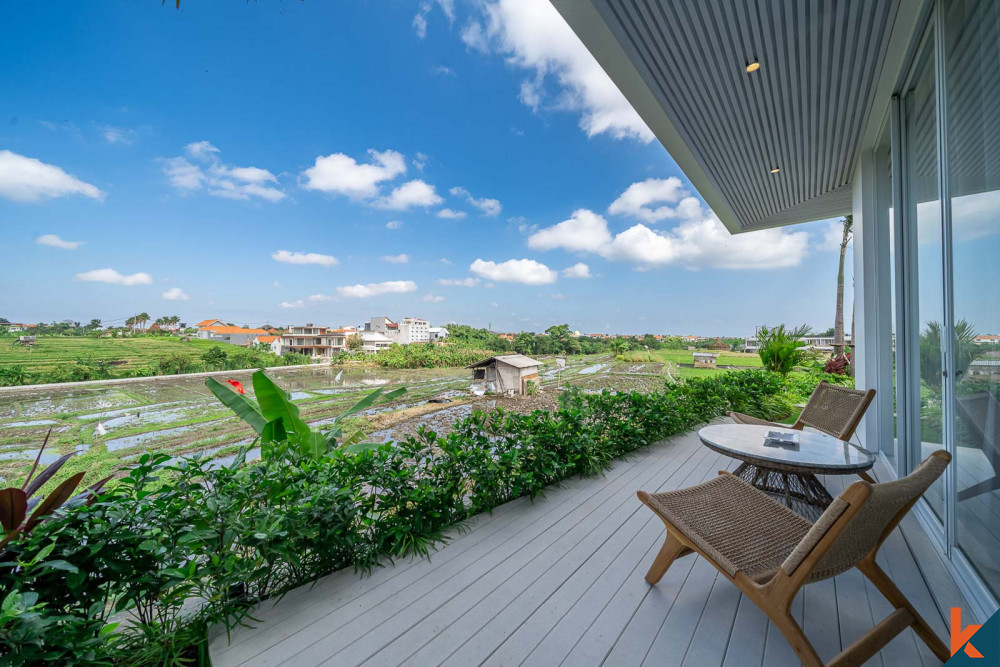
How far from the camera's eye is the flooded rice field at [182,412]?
10.3 ft

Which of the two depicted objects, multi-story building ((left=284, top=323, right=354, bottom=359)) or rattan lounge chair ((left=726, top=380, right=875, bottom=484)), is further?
multi-story building ((left=284, top=323, right=354, bottom=359))

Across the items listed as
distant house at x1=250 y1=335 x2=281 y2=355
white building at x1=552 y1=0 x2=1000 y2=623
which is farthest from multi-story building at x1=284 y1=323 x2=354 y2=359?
white building at x1=552 y1=0 x2=1000 y2=623

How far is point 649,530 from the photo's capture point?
221 cm

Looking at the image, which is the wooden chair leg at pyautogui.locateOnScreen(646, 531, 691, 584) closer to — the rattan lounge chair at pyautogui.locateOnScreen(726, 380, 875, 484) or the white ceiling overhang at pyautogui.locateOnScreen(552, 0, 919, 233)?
the rattan lounge chair at pyautogui.locateOnScreen(726, 380, 875, 484)

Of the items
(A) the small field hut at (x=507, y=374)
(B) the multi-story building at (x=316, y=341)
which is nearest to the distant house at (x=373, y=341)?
(B) the multi-story building at (x=316, y=341)

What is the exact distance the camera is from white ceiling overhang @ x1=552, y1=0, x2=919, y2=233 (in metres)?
2.18

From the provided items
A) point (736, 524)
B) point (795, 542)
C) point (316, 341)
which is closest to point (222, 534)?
point (736, 524)

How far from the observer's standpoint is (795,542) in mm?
1539

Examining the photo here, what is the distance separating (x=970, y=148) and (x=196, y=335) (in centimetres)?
861

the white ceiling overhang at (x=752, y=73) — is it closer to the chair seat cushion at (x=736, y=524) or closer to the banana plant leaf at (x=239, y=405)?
the chair seat cushion at (x=736, y=524)

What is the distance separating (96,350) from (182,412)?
142 cm

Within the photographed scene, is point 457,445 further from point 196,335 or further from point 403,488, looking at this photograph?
point 196,335

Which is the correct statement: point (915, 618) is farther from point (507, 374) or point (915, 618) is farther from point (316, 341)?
point (316, 341)

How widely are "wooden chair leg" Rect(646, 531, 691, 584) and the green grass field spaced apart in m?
5.94
